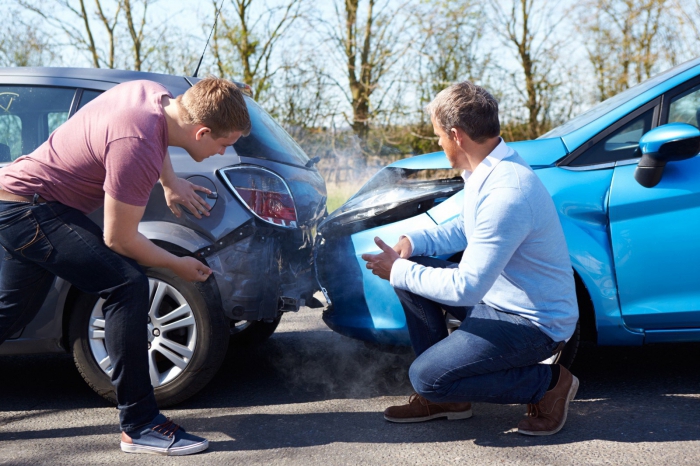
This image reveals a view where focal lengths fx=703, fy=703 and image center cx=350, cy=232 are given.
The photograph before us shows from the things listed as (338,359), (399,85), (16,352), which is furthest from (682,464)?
(399,85)

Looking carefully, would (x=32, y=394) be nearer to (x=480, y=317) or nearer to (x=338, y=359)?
(x=338, y=359)

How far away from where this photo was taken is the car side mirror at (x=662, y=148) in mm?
2854

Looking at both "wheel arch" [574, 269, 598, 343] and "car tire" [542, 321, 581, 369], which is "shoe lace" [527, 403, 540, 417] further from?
"wheel arch" [574, 269, 598, 343]

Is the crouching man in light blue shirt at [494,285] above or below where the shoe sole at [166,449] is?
above

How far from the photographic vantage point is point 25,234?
8.46 ft

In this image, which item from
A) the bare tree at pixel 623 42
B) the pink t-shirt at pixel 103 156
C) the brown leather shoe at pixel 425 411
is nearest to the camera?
the pink t-shirt at pixel 103 156

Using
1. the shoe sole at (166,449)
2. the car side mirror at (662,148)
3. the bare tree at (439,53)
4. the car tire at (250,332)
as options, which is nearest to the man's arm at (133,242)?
the shoe sole at (166,449)

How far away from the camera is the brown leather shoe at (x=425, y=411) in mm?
2965

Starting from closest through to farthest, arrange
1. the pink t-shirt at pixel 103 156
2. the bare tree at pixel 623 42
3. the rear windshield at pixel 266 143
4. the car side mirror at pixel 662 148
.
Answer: the pink t-shirt at pixel 103 156
the car side mirror at pixel 662 148
the rear windshield at pixel 266 143
the bare tree at pixel 623 42

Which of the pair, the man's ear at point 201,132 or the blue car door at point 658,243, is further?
the blue car door at point 658,243

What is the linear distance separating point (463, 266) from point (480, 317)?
0.95 ft

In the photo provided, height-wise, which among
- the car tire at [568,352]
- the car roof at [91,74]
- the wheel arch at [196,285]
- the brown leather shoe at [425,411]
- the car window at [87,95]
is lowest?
the brown leather shoe at [425,411]

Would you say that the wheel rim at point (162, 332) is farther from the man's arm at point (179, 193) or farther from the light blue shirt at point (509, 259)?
the light blue shirt at point (509, 259)

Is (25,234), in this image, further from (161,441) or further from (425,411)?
(425,411)
